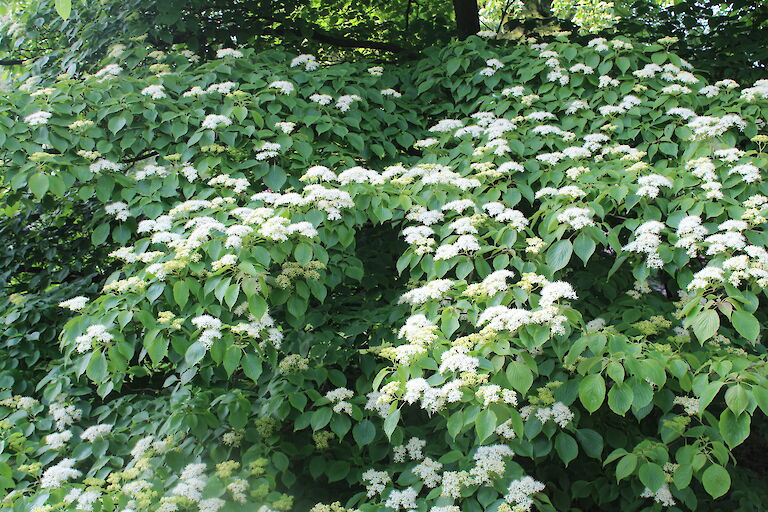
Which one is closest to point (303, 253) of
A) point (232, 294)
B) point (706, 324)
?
point (232, 294)

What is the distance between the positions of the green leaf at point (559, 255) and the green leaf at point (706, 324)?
1.86 ft

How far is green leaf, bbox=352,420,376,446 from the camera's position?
275 cm

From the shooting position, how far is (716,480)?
223cm

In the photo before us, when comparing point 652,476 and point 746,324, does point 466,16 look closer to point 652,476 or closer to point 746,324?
point 746,324

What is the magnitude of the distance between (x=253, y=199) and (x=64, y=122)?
4.09 feet

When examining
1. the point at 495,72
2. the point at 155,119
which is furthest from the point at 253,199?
the point at 495,72

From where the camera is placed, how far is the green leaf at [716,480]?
2.21m

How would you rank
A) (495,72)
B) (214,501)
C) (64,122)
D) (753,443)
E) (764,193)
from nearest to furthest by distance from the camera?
(214,501)
(764,193)
(64,122)
(495,72)
(753,443)

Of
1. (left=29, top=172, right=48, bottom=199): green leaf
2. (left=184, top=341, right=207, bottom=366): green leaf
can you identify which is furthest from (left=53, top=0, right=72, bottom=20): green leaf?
(left=29, top=172, right=48, bottom=199): green leaf

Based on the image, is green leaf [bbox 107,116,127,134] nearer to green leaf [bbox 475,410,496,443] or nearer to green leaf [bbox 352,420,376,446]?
green leaf [bbox 352,420,376,446]

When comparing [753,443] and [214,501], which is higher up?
[214,501]

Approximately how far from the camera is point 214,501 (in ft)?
8.07

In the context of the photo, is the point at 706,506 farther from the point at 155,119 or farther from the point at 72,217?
the point at 72,217

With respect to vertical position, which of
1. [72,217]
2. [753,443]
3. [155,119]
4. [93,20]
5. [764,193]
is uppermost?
[93,20]
